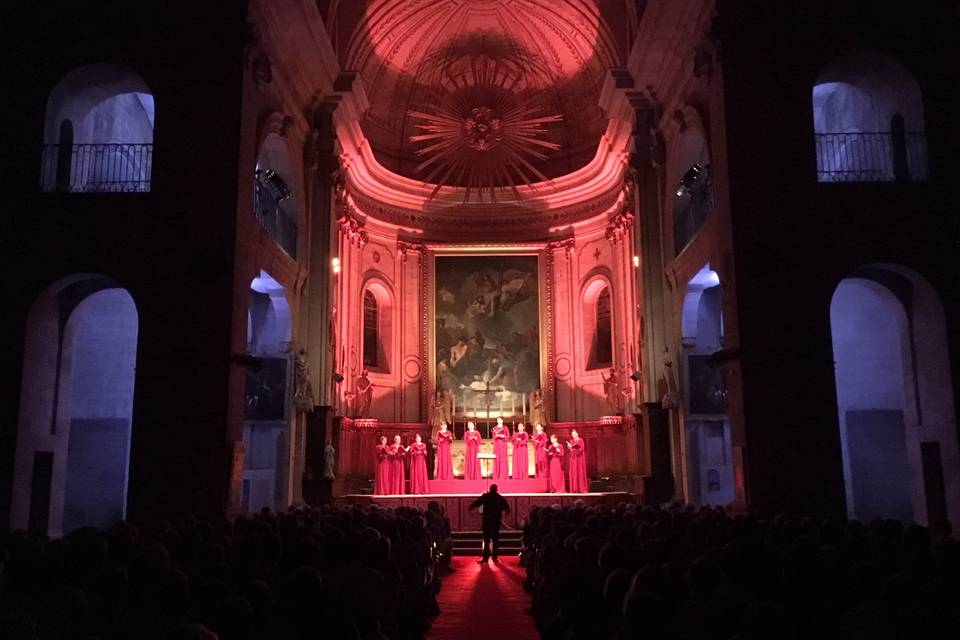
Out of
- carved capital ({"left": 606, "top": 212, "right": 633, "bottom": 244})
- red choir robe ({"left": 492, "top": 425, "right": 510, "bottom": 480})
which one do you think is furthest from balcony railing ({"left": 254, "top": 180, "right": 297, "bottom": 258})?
carved capital ({"left": 606, "top": 212, "right": 633, "bottom": 244})

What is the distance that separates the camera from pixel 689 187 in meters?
18.8

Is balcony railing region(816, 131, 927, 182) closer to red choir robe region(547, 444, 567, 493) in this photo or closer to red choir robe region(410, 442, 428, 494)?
red choir robe region(547, 444, 567, 493)

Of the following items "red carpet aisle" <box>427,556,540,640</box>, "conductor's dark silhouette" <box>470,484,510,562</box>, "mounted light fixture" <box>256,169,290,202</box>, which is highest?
"mounted light fixture" <box>256,169,290,202</box>

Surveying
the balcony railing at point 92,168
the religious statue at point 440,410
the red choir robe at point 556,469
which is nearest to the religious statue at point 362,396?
the religious statue at point 440,410

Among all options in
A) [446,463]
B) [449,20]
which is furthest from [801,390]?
[449,20]

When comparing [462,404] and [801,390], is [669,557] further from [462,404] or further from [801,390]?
[462,404]

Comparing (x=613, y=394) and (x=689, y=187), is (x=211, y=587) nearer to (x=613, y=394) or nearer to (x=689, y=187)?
(x=689, y=187)

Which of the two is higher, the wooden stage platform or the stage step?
the wooden stage platform

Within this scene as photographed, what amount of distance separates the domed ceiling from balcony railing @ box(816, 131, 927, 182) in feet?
27.7

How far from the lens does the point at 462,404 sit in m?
25.5

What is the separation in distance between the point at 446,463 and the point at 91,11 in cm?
1348

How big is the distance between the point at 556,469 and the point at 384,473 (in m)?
4.38

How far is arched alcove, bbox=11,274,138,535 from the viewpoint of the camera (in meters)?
13.5

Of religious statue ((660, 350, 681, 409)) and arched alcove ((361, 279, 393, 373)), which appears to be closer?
religious statue ((660, 350, 681, 409))
